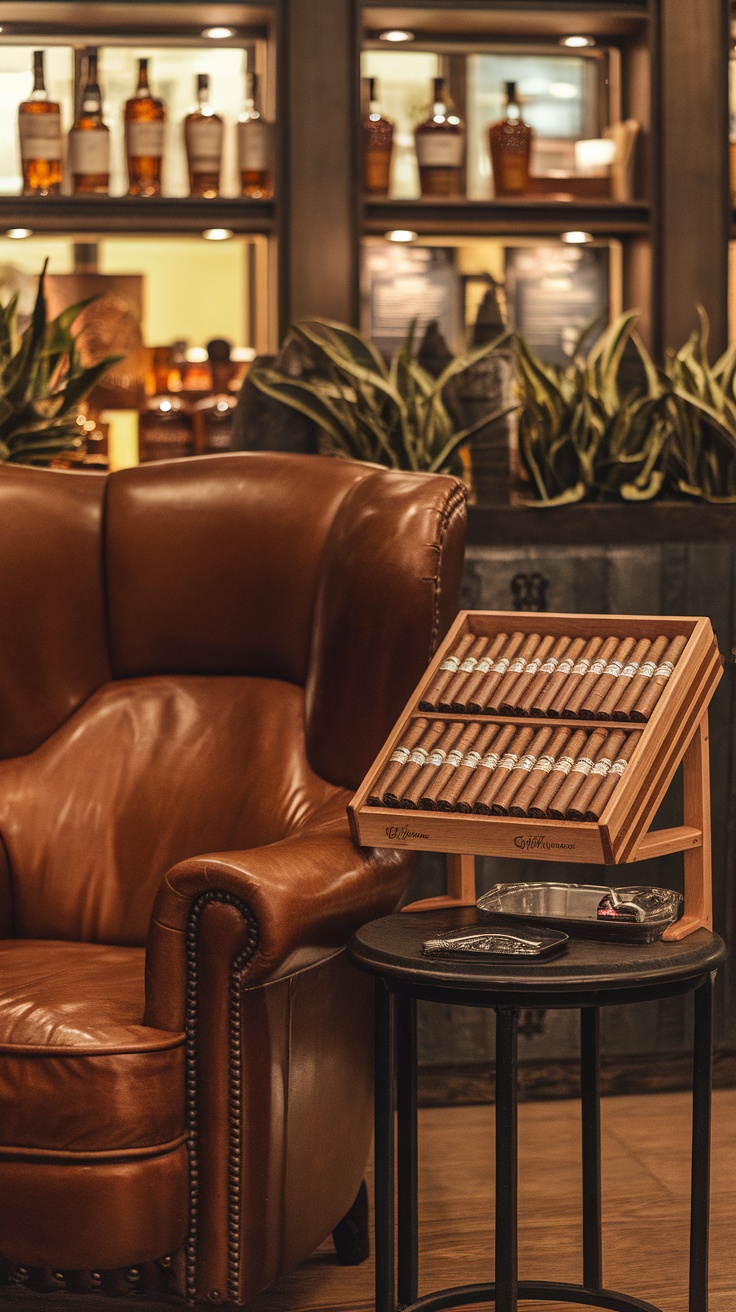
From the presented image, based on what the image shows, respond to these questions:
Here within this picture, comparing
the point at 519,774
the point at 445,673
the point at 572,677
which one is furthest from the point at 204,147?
the point at 519,774

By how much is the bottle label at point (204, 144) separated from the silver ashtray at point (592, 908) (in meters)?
2.50

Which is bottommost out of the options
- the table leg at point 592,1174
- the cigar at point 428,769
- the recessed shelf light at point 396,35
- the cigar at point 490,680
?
the table leg at point 592,1174

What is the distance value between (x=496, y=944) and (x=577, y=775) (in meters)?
0.21

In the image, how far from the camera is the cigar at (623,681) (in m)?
1.79

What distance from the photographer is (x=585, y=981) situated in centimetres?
152

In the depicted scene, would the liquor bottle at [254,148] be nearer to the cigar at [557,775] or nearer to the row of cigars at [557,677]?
the row of cigars at [557,677]

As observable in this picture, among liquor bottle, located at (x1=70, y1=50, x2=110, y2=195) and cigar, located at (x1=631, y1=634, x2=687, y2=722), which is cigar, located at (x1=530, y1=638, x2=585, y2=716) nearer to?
cigar, located at (x1=631, y1=634, x2=687, y2=722)

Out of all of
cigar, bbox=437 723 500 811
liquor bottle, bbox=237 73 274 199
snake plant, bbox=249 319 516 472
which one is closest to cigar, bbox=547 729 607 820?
cigar, bbox=437 723 500 811

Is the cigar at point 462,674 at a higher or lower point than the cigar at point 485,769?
higher

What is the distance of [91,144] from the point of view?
3797 mm

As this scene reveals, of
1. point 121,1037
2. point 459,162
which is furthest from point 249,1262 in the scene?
point 459,162

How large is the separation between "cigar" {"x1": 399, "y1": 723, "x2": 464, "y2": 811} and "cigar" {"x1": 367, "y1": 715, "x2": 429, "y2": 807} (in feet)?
0.08

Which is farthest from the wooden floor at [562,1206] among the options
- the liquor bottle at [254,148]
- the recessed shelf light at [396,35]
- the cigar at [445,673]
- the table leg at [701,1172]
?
the recessed shelf light at [396,35]

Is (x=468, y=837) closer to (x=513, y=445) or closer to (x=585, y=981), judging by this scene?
(x=585, y=981)
